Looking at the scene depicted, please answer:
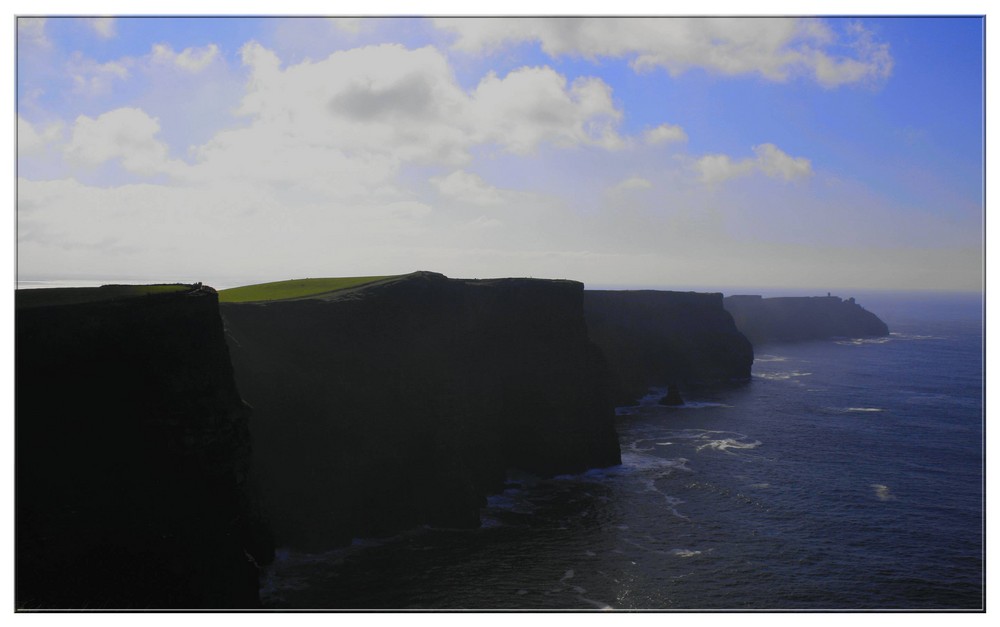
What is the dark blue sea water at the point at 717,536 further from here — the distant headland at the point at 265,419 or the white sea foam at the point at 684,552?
the distant headland at the point at 265,419

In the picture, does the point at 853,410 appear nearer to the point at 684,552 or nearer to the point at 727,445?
the point at 727,445

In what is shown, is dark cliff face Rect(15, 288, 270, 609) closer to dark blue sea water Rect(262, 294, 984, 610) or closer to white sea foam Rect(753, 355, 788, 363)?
dark blue sea water Rect(262, 294, 984, 610)

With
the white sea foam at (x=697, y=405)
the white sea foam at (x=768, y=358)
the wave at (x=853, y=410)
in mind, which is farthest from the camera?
the white sea foam at (x=768, y=358)

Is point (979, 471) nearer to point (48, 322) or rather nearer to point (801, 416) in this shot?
point (801, 416)

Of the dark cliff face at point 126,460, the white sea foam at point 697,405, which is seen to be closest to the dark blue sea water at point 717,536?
the dark cliff face at point 126,460

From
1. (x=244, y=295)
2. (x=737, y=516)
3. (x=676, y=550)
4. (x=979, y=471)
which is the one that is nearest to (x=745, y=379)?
(x=979, y=471)

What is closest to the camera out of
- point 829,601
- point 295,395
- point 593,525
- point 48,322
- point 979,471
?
point 48,322

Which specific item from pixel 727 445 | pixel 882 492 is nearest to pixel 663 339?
pixel 727 445
